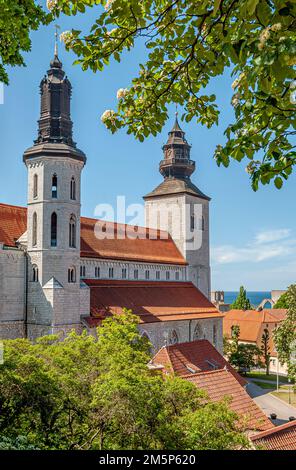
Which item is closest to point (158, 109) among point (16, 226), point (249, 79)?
point (249, 79)

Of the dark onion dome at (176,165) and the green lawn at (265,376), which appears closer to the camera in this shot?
the green lawn at (265,376)

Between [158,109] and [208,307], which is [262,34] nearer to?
[158,109]

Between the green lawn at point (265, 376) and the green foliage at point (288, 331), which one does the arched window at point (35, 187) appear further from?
the green lawn at point (265, 376)

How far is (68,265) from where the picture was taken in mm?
28750

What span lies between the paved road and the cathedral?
524 centimetres

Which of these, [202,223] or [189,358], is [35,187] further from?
[202,223]

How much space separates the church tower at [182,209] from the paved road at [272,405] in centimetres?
1138

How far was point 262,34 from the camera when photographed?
9.75 ft

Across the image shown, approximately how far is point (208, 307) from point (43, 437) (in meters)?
31.9

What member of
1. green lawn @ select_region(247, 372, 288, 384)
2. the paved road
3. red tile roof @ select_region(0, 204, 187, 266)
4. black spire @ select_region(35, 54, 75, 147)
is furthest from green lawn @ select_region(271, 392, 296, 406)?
black spire @ select_region(35, 54, 75, 147)

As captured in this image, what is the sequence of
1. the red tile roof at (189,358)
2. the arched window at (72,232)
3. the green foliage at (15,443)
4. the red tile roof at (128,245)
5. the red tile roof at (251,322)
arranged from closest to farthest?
the green foliage at (15,443), the red tile roof at (189,358), the arched window at (72,232), the red tile roof at (128,245), the red tile roof at (251,322)

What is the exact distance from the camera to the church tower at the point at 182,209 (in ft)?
150

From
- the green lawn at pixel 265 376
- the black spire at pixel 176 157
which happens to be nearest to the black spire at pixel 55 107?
the black spire at pixel 176 157
